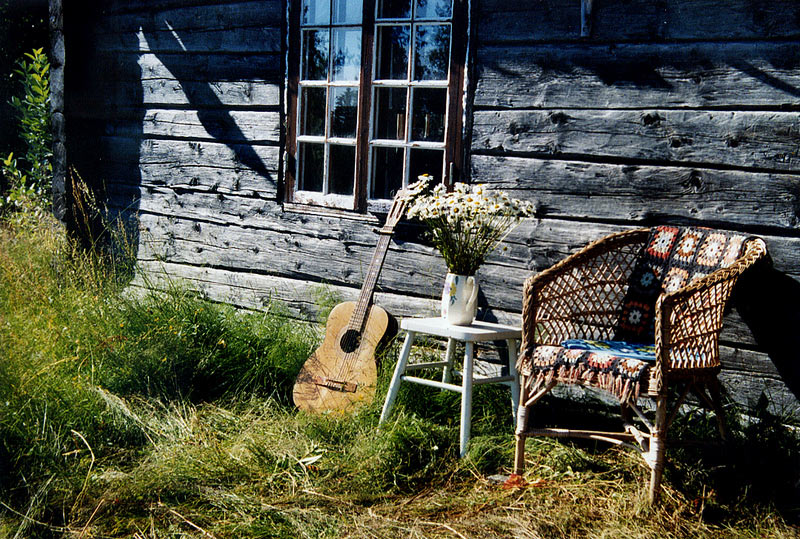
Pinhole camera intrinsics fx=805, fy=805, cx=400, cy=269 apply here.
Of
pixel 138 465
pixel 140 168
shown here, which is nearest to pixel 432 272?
pixel 138 465

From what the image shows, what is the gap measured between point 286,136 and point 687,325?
9.45 feet

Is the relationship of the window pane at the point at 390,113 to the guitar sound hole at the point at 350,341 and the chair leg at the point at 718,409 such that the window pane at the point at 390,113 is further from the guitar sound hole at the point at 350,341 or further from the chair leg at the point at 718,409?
the chair leg at the point at 718,409

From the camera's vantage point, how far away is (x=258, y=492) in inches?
129

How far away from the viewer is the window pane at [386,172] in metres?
4.62

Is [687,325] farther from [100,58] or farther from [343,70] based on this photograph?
[100,58]

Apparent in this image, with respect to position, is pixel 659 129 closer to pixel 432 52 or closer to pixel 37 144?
pixel 432 52

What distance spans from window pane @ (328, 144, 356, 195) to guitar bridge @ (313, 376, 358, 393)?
1.23 m

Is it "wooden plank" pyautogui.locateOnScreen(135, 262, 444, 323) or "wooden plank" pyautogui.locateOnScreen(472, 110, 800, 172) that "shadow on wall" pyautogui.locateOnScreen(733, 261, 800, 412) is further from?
"wooden plank" pyautogui.locateOnScreen(135, 262, 444, 323)

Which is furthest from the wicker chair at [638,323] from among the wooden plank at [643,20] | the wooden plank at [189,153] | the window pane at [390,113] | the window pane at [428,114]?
the wooden plank at [189,153]

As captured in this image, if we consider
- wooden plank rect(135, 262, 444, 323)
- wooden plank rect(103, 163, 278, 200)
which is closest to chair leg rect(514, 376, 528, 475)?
wooden plank rect(135, 262, 444, 323)

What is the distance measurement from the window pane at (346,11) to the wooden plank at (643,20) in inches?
33.0

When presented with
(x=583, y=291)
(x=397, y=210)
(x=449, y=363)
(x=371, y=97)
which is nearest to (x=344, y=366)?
(x=449, y=363)

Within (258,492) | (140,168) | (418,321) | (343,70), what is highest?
(343,70)

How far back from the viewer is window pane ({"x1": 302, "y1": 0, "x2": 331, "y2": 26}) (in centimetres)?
486
